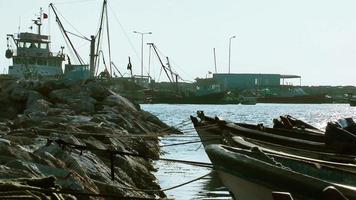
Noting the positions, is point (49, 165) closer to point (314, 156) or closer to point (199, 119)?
point (314, 156)

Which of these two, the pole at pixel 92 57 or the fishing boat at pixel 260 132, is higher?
the pole at pixel 92 57

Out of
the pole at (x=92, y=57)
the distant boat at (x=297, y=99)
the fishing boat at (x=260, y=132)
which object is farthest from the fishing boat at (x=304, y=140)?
the distant boat at (x=297, y=99)

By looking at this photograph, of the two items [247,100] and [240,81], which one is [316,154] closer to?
[247,100]

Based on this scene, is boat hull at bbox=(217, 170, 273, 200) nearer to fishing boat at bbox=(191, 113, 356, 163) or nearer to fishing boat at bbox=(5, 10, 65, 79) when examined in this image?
fishing boat at bbox=(191, 113, 356, 163)

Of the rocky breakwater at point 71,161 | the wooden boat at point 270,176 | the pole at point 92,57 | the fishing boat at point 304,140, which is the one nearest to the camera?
the wooden boat at point 270,176

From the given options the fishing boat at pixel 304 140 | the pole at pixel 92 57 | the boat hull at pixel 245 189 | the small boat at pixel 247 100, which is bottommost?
the small boat at pixel 247 100

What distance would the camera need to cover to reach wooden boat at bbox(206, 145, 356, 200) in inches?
279

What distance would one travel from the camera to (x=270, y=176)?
8.00 metres

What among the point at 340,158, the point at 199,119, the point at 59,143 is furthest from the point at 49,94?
the point at 340,158

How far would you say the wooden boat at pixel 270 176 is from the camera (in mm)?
7078

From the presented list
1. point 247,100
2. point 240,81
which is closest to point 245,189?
point 247,100

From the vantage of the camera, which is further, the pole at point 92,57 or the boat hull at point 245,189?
the pole at point 92,57

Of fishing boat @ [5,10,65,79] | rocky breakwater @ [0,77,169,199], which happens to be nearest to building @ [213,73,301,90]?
fishing boat @ [5,10,65,79]

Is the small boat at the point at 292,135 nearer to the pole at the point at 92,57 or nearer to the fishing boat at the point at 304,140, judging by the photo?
the fishing boat at the point at 304,140
